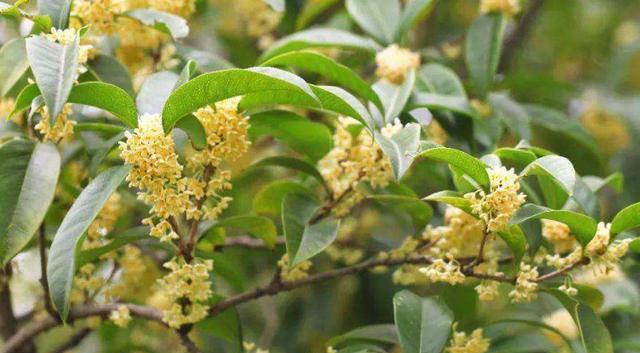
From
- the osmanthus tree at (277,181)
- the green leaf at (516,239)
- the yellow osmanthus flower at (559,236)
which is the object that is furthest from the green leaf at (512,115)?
the green leaf at (516,239)

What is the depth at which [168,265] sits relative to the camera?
3.29ft

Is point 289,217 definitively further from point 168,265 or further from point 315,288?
point 315,288

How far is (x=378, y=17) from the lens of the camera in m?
1.46

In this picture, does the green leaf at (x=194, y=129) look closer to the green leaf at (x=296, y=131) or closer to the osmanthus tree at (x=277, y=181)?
the osmanthus tree at (x=277, y=181)

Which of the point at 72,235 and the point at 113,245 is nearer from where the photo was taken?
the point at 72,235

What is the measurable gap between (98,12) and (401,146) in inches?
→ 17.9

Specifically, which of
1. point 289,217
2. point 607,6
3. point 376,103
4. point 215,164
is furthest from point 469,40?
point 607,6

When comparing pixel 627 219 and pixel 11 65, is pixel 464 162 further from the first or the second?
pixel 11 65

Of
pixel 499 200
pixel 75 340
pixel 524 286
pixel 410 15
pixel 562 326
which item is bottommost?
pixel 75 340

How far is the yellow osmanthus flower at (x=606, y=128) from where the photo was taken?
2.02m

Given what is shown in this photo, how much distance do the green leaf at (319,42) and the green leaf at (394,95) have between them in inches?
4.5

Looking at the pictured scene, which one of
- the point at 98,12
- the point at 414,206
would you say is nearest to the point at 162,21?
the point at 98,12

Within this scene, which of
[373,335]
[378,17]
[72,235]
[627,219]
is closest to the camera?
[72,235]

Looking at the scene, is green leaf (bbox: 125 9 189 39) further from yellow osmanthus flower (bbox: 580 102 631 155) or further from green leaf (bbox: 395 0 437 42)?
yellow osmanthus flower (bbox: 580 102 631 155)
